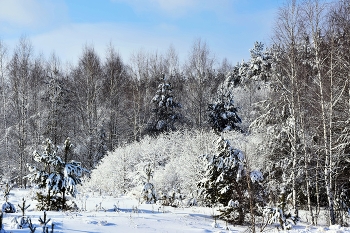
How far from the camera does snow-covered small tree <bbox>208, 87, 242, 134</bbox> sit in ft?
88.2

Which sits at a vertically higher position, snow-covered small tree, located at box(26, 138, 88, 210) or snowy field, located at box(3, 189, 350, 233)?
snow-covered small tree, located at box(26, 138, 88, 210)

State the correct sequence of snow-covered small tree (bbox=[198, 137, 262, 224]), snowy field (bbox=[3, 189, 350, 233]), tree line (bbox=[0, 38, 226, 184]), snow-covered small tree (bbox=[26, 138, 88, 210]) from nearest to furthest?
snowy field (bbox=[3, 189, 350, 233])
snow-covered small tree (bbox=[198, 137, 262, 224])
snow-covered small tree (bbox=[26, 138, 88, 210])
tree line (bbox=[0, 38, 226, 184])

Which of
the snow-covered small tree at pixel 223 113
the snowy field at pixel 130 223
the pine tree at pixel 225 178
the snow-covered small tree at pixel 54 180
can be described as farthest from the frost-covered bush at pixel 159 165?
the snowy field at pixel 130 223

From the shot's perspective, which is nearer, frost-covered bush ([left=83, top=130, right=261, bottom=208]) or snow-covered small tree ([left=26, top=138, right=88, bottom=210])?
snow-covered small tree ([left=26, top=138, right=88, bottom=210])

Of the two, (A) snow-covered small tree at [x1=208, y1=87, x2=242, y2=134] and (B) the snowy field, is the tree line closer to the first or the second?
(A) snow-covered small tree at [x1=208, y1=87, x2=242, y2=134]

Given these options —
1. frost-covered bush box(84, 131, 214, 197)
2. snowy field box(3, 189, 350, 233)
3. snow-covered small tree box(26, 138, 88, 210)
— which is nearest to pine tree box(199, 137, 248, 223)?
snowy field box(3, 189, 350, 233)

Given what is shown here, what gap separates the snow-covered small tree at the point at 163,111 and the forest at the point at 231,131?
0.10m

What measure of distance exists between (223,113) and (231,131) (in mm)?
4682

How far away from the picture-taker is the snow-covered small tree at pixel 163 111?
94.5 ft

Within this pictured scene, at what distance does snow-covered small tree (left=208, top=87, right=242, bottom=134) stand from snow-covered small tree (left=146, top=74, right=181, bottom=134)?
3.68 metres

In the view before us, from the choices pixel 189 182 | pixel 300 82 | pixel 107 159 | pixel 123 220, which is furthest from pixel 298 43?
pixel 107 159

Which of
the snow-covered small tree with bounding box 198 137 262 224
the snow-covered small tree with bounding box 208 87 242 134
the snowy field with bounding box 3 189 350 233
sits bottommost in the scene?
the snowy field with bounding box 3 189 350 233

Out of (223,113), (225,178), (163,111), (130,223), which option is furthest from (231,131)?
(130,223)

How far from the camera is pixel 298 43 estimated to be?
1348cm
